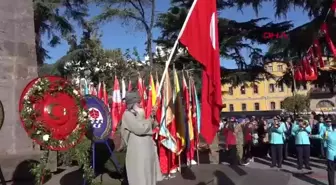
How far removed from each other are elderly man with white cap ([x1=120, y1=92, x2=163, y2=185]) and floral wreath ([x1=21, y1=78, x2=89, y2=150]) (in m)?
0.91

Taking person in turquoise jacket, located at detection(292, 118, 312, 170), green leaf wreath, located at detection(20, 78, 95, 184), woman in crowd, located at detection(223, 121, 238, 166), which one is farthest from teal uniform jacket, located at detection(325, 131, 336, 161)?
woman in crowd, located at detection(223, 121, 238, 166)

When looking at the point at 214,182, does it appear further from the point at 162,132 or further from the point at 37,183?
the point at 37,183

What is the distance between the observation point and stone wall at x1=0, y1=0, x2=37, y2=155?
7832 millimetres

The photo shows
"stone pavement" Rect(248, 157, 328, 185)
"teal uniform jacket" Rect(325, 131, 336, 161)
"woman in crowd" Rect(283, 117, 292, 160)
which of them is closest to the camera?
"teal uniform jacket" Rect(325, 131, 336, 161)

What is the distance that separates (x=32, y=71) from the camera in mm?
8359

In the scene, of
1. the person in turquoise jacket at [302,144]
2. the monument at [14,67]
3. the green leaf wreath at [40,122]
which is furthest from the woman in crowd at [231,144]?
the green leaf wreath at [40,122]

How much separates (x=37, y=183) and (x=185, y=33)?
325cm

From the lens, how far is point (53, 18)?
84.0ft

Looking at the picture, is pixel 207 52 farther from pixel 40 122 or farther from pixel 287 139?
pixel 287 139

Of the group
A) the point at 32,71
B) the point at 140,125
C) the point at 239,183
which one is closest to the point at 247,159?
the point at 239,183

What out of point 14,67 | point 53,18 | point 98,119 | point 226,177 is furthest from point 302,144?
point 53,18

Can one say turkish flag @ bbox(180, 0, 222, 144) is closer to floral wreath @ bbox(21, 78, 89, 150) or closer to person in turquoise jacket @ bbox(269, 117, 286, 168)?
floral wreath @ bbox(21, 78, 89, 150)

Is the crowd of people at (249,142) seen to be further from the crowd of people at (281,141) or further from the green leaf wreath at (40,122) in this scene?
the green leaf wreath at (40,122)

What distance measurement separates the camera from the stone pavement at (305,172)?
38.1ft
